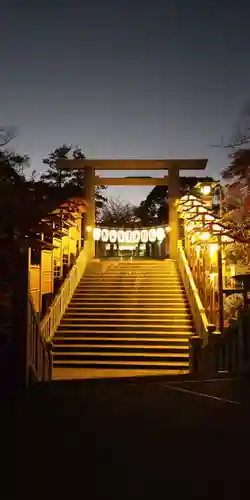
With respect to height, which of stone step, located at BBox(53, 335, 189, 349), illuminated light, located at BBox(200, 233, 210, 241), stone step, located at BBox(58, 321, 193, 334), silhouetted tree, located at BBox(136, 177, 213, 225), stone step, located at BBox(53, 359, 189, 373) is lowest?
stone step, located at BBox(53, 359, 189, 373)

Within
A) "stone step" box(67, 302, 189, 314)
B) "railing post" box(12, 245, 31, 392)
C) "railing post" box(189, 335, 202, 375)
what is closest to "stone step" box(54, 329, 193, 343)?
"stone step" box(67, 302, 189, 314)

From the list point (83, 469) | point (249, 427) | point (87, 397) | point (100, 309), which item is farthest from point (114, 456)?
point (100, 309)

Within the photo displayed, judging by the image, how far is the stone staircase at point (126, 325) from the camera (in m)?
12.3

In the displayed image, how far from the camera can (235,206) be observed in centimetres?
1327

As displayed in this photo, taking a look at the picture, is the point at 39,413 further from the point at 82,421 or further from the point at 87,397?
the point at 87,397

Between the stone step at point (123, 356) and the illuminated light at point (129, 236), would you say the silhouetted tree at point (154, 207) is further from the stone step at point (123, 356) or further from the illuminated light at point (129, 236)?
the stone step at point (123, 356)

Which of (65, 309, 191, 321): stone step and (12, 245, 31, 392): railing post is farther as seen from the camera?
(65, 309, 191, 321): stone step

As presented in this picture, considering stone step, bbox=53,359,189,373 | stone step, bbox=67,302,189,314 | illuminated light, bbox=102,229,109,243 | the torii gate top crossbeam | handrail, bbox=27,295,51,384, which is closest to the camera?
handrail, bbox=27,295,51,384

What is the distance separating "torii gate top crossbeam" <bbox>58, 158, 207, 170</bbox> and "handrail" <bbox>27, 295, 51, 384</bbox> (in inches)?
610

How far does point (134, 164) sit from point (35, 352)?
1650 cm

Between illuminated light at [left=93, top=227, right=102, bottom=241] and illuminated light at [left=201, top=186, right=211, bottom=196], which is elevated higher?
illuminated light at [left=201, top=186, right=211, bottom=196]

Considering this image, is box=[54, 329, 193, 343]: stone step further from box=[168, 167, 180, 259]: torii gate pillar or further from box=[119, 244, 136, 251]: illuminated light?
A: box=[119, 244, 136, 251]: illuminated light

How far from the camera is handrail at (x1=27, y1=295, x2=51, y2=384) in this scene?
5.74 meters

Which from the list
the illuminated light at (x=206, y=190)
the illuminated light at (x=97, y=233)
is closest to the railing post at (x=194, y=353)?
the illuminated light at (x=206, y=190)
